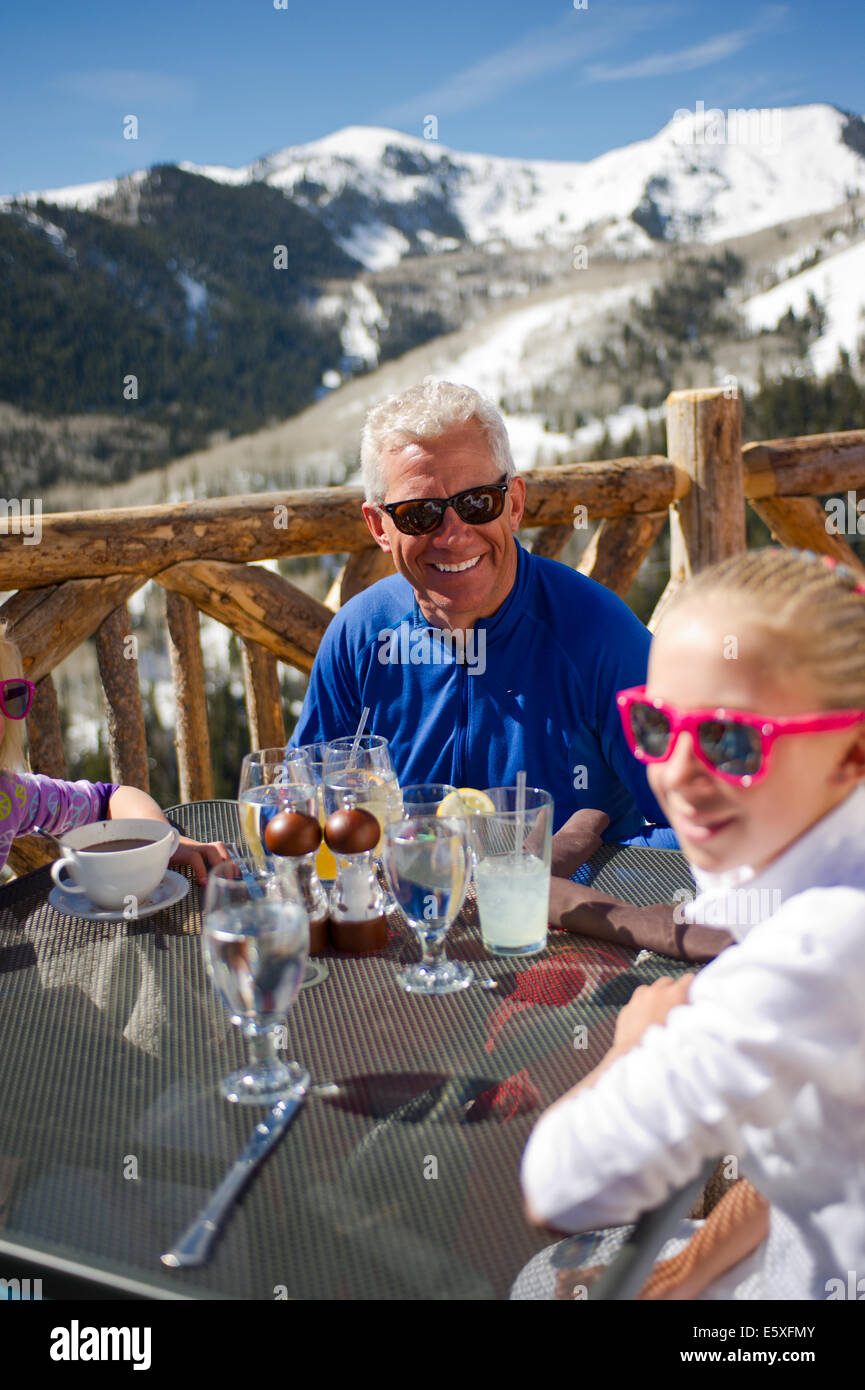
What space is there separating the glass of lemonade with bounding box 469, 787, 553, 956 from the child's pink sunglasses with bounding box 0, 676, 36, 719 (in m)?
0.78

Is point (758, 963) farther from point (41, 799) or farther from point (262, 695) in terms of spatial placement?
point (262, 695)

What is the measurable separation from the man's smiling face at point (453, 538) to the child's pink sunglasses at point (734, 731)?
46.4 inches

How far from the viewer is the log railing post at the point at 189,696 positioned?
3285 millimetres

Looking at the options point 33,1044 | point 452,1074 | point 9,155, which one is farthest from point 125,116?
point 9,155

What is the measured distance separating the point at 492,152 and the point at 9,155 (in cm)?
4869

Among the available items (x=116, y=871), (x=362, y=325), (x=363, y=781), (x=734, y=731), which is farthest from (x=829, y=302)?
(x=734, y=731)

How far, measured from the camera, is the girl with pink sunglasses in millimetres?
746

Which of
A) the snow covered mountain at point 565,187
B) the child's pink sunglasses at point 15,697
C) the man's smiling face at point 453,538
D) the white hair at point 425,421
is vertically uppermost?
the snow covered mountain at point 565,187

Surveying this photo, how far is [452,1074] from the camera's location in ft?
3.30

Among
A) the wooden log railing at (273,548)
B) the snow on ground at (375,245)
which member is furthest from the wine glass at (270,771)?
the snow on ground at (375,245)

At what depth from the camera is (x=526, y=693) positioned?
206 centimetres

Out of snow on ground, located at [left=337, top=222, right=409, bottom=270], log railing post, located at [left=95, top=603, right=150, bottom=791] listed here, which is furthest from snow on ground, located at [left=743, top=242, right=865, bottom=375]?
log railing post, located at [left=95, top=603, right=150, bottom=791]

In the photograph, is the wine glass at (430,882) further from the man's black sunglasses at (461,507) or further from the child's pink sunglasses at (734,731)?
the man's black sunglasses at (461,507)

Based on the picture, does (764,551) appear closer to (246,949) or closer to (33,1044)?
(246,949)
